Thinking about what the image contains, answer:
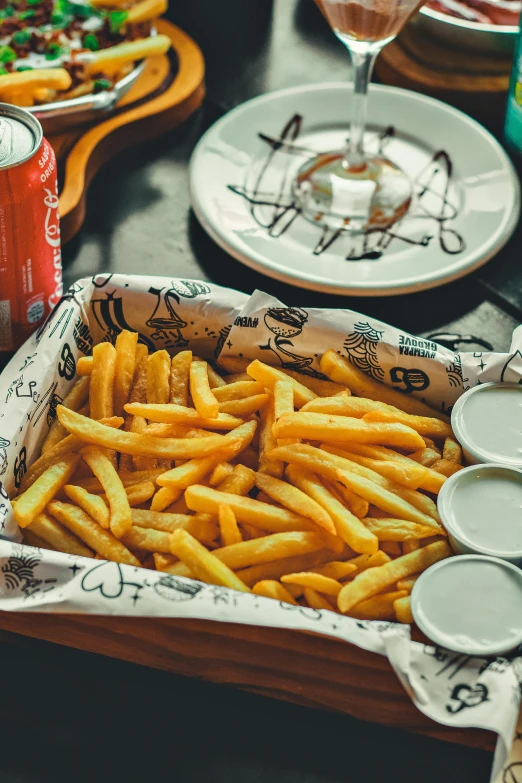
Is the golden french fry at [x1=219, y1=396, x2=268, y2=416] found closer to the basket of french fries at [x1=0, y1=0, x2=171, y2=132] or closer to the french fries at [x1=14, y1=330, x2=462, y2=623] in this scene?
the french fries at [x1=14, y1=330, x2=462, y2=623]

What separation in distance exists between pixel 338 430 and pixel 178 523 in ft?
1.11

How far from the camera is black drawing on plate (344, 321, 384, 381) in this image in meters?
1.92

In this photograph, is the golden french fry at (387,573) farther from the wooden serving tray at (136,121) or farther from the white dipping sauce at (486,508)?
the wooden serving tray at (136,121)

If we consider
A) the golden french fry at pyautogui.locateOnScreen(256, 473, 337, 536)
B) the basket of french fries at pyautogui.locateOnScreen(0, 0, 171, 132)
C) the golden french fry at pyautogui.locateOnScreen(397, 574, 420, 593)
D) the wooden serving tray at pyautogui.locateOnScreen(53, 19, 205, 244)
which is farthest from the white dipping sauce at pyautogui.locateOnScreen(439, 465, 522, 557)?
the basket of french fries at pyautogui.locateOnScreen(0, 0, 171, 132)

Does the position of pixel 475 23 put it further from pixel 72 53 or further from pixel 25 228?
pixel 25 228

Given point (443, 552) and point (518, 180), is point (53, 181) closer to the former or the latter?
point (443, 552)

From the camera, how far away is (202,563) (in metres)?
1.52

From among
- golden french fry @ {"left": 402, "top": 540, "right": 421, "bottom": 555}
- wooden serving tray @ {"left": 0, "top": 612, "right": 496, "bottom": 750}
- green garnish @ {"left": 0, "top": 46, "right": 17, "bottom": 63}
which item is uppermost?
green garnish @ {"left": 0, "top": 46, "right": 17, "bottom": 63}

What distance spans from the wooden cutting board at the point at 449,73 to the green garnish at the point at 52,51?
3.55 ft

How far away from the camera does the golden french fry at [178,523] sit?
161cm

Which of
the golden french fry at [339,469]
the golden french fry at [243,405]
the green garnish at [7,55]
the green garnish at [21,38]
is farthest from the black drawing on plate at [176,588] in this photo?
the green garnish at [21,38]

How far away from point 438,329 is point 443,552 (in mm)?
803

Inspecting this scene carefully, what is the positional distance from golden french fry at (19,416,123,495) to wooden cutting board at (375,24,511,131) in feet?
6.01

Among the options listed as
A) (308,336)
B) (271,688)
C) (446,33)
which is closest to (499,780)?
(271,688)
